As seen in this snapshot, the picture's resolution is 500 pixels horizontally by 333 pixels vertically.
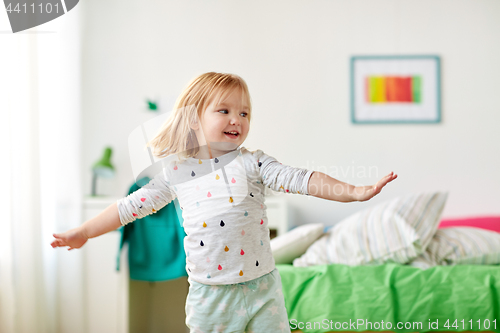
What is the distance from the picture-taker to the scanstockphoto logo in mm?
1431

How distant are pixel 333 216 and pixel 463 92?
877 millimetres

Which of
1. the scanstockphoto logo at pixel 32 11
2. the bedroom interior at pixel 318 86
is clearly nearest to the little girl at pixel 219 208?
the scanstockphoto logo at pixel 32 11

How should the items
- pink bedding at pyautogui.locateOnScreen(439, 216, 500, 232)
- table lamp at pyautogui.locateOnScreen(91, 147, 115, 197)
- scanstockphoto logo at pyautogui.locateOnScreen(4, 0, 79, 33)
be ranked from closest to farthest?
scanstockphoto logo at pyautogui.locateOnScreen(4, 0, 79, 33) < pink bedding at pyautogui.locateOnScreen(439, 216, 500, 232) < table lamp at pyautogui.locateOnScreen(91, 147, 115, 197)

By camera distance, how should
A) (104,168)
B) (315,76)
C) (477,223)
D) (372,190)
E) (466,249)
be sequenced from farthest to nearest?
(315,76) < (104,168) < (477,223) < (466,249) < (372,190)

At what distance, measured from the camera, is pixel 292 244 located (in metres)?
1.33

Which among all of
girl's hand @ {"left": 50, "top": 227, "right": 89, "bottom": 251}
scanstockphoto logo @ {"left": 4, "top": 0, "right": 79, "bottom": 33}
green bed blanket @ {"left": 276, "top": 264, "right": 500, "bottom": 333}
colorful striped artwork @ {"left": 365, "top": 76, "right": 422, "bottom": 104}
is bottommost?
green bed blanket @ {"left": 276, "top": 264, "right": 500, "bottom": 333}

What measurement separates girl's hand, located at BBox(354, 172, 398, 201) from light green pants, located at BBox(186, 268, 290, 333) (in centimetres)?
28

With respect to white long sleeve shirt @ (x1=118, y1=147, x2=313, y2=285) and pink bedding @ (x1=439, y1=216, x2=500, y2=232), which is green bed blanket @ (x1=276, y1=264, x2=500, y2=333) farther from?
pink bedding @ (x1=439, y1=216, x2=500, y2=232)

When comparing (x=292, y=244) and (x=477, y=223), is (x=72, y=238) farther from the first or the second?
(x=477, y=223)

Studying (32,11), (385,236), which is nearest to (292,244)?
(385,236)

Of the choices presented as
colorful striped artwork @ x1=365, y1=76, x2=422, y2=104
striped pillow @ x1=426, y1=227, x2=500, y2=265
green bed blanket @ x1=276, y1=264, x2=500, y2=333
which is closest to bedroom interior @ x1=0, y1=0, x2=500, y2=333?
colorful striped artwork @ x1=365, y1=76, x2=422, y2=104

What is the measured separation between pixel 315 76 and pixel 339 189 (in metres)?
1.46

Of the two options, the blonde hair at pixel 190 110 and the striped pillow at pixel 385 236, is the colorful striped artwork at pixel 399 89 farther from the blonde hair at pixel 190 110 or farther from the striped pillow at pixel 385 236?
the blonde hair at pixel 190 110

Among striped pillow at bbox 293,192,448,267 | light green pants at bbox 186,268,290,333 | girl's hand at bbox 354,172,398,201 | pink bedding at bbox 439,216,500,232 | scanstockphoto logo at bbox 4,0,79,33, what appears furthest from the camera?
pink bedding at bbox 439,216,500,232
